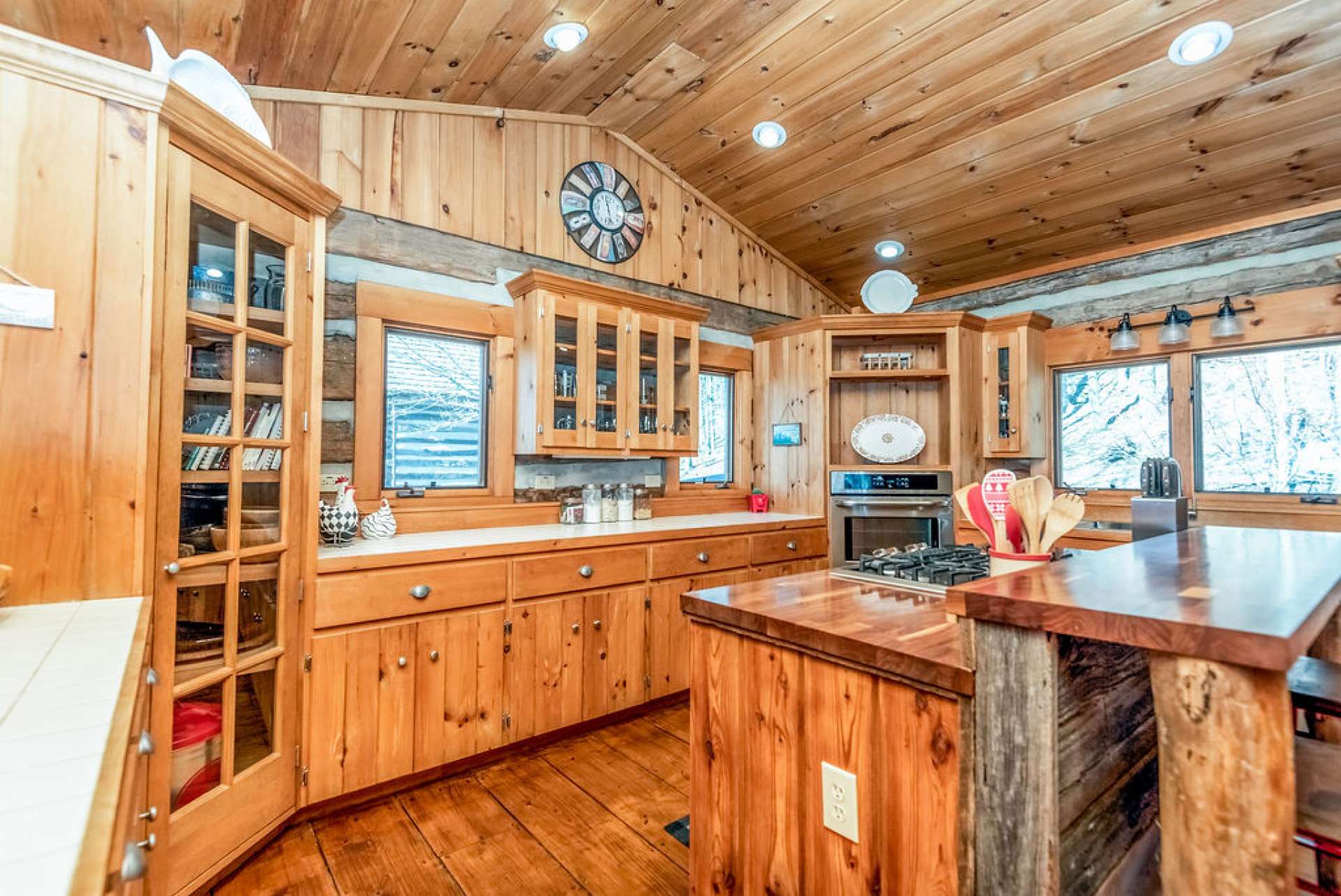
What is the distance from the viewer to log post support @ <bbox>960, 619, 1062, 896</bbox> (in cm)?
87

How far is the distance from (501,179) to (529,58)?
0.58 meters

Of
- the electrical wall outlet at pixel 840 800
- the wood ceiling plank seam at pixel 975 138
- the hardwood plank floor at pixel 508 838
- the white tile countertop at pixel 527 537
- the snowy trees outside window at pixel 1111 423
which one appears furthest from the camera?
the snowy trees outside window at pixel 1111 423

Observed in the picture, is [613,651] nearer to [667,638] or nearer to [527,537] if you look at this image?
[667,638]

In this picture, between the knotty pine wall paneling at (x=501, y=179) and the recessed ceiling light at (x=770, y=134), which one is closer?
the knotty pine wall paneling at (x=501, y=179)

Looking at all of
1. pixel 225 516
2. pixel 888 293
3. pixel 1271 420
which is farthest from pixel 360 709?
pixel 1271 420

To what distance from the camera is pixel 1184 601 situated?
2.74ft

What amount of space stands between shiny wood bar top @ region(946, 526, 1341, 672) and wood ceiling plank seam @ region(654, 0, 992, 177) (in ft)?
7.64

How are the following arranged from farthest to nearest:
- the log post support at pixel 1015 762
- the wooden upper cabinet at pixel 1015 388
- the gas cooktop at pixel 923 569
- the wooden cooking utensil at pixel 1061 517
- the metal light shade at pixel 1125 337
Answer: the wooden upper cabinet at pixel 1015 388 < the metal light shade at pixel 1125 337 < the gas cooktop at pixel 923 569 < the wooden cooking utensil at pixel 1061 517 < the log post support at pixel 1015 762

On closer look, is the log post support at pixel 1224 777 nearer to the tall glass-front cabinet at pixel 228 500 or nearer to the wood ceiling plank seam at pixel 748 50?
the tall glass-front cabinet at pixel 228 500

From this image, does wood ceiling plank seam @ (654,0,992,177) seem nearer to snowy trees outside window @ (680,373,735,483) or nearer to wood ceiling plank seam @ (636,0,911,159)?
wood ceiling plank seam @ (636,0,911,159)

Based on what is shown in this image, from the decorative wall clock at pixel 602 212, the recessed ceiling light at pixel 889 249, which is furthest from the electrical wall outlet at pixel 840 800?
the recessed ceiling light at pixel 889 249

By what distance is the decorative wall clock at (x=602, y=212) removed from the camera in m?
3.41

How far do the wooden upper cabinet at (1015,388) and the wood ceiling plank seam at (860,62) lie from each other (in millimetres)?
1717

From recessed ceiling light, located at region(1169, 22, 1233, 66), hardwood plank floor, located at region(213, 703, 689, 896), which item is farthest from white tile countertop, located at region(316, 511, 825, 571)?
recessed ceiling light, located at region(1169, 22, 1233, 66)
